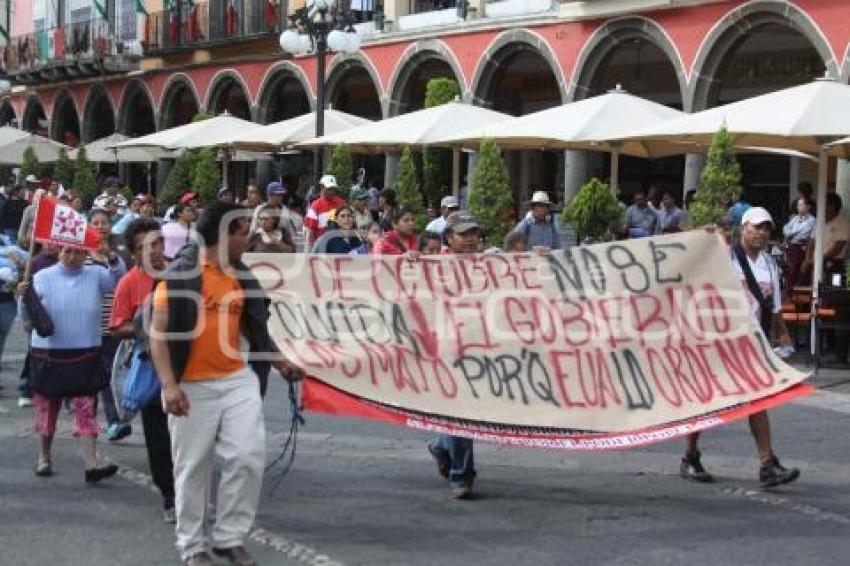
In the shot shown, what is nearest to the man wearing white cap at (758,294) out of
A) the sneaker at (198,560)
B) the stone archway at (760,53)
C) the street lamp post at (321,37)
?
the sneaker at (198,560)

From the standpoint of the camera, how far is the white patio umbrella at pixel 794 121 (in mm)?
12531

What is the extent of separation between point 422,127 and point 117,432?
1069cm

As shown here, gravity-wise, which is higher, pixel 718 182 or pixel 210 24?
pixel 210 24

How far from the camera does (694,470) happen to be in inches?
305

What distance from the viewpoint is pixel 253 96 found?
31.6 meters

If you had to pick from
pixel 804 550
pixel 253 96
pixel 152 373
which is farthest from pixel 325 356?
pixel 253 96

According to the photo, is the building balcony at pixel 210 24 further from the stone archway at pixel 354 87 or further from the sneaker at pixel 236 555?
the sneaker at pixel 236 555

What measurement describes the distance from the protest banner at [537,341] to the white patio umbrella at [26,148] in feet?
76.2

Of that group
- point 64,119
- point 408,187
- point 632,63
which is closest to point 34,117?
point 64,119

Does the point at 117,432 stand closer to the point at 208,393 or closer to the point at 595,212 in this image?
the point at 208,393

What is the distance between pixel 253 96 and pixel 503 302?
2498 centimetres

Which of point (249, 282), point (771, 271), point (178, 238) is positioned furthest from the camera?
point (178, 238)

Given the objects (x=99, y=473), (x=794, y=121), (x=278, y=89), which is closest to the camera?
(x=99, y=473)

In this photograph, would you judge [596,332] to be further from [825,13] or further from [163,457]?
[825,13]
